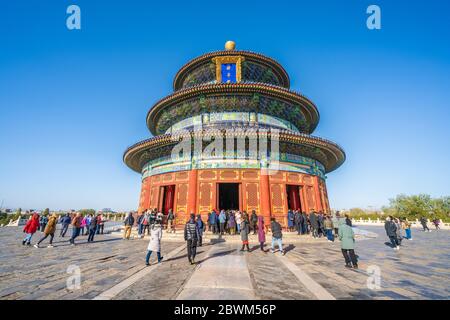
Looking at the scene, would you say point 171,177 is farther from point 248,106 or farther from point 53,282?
point 53,282

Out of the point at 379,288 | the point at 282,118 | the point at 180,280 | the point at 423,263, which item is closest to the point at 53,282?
the point at 180,280

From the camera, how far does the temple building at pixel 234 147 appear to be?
15.1 m

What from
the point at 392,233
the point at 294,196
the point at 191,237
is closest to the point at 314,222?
the point at 392,233

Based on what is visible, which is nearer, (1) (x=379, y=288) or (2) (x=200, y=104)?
(1) (x=379, y=288)

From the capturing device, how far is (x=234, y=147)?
15.6 meters

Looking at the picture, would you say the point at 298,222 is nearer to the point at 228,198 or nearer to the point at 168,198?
the point at 168,198

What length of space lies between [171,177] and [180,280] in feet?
40.7

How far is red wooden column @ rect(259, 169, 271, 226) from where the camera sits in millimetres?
14492

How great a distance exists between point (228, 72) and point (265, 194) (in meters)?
12.3

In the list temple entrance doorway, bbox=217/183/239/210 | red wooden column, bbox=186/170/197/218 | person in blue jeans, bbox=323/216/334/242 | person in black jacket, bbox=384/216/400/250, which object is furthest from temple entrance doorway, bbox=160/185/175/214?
person in black jacket, bbox=384/216/400/250

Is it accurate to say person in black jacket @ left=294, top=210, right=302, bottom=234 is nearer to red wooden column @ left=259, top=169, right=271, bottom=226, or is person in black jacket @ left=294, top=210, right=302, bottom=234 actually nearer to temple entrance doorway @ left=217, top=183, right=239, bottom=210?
red wooden column @ left=259, top=169, right=271, bottom=226

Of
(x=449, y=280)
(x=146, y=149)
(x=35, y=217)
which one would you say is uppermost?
(x=146, y=149)
